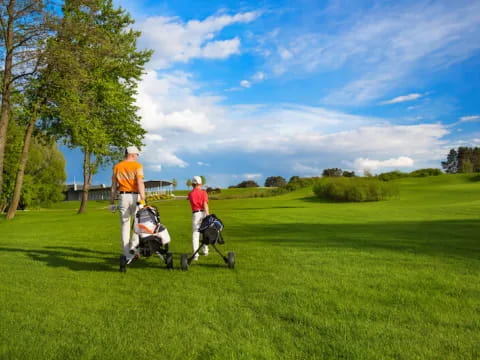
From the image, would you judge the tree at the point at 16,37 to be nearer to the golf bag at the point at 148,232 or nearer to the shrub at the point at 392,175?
the golf bag at the point at 148,232

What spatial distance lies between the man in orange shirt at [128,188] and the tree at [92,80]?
16.2 meters

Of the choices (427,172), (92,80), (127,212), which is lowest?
(127,212)

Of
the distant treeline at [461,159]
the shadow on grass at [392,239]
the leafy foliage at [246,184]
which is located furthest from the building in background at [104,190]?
the distant treeline at [461,159]

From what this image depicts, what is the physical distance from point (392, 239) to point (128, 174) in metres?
9.10

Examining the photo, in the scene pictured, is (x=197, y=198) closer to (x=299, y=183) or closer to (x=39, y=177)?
(x=39, y=177)

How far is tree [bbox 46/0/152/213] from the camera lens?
22.3m

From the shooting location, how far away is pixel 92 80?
23484 millimetres

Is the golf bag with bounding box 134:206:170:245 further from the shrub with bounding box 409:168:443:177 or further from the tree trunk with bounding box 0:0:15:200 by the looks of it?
the shrub with bounding box 409:168:443:177

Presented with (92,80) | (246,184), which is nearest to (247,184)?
(246,184)

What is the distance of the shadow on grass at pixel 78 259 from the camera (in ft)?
29.6

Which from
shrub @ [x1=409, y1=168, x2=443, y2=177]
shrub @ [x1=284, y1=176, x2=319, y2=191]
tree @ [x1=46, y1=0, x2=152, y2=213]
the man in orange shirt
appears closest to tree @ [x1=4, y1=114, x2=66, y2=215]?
tree @ [x1=46, y1=0, x2=152, y2=213]

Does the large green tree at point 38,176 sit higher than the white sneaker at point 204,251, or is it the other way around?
the large green tree at point 38,176

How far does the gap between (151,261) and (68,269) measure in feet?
6.44

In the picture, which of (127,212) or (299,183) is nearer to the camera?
(127,212)
